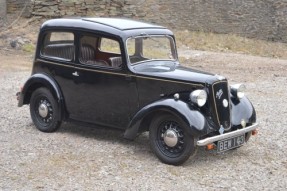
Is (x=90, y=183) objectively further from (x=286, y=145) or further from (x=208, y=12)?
(x=208, y=12)

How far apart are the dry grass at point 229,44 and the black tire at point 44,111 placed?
39.5ft

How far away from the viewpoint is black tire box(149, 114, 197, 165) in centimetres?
553

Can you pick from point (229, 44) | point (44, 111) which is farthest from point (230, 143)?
point (229, 44)

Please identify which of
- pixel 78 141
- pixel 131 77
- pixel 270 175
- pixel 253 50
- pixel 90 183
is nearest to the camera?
pixel 90 183

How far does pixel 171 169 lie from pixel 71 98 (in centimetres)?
190

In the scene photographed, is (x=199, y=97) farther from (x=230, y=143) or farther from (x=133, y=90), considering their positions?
(x=133, y=90)

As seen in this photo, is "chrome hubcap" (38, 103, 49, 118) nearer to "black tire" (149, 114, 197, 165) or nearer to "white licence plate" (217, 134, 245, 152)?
"black tire" (149, 114, 197, 165)

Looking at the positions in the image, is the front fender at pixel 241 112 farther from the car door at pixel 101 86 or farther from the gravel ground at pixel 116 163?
the car door at pixel 101 86

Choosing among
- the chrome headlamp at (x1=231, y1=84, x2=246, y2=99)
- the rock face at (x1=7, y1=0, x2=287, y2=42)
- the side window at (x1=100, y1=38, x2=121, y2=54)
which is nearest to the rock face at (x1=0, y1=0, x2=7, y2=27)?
the rock face at (x1=7, y1=0, x2=287, y2=42)

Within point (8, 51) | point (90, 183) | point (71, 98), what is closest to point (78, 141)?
point (71, 98)

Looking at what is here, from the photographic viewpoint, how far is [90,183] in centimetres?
505

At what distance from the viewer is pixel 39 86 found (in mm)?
7039

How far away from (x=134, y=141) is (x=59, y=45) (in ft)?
5.58

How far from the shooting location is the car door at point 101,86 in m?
6.17
